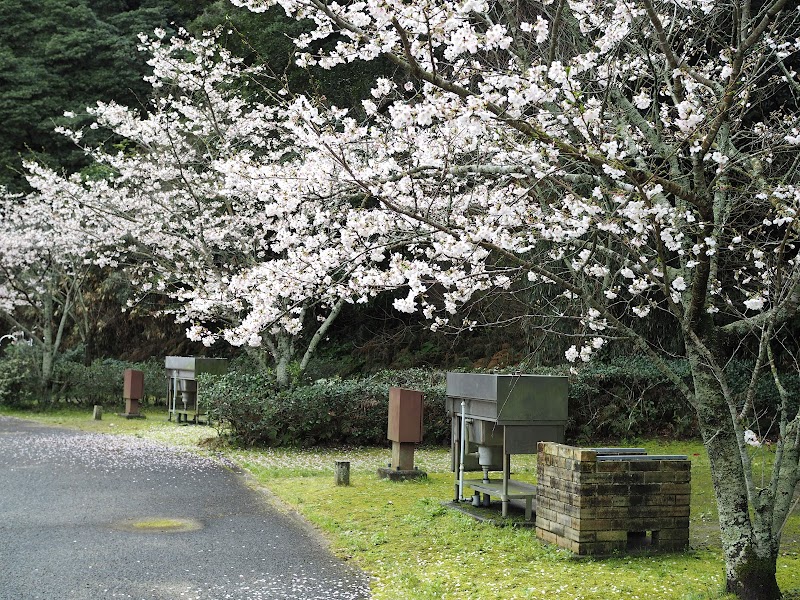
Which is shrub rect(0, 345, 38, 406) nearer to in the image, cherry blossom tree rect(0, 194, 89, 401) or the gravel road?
cherry blossom tree rect(0, 194, 89, 401)

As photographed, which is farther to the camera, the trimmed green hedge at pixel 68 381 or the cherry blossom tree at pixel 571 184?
the trimmed green hedge at pixel 68 381

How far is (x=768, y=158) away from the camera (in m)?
6.80

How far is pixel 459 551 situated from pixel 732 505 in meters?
2.02

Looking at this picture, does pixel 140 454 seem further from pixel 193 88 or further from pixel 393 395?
pixel 193 88

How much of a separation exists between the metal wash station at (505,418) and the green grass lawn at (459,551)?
429 millimetres

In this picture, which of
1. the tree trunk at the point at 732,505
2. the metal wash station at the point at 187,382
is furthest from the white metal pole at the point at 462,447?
the metal wash station at the point at 187,382

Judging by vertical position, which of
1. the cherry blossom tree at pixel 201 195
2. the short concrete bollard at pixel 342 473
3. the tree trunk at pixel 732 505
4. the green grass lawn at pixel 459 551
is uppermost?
the cherry blossom tree at pixel 201 195

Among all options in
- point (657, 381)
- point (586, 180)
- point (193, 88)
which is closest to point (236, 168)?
point (586, 180)

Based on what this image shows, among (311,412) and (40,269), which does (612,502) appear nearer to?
(311,412)

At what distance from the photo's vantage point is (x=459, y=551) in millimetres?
5980

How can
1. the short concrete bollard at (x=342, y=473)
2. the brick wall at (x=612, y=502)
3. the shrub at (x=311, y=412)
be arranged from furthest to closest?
1. the shrub at (x=311, y=412)
2. the short concrete bollard at (x=342, y=473)
3. the brick wall at (x=612, y=502)

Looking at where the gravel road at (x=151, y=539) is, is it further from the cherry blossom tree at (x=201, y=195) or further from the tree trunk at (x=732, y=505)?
the cherry blossom tree at (x=201, y=195)

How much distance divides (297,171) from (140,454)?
21.0 ft

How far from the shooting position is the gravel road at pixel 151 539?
16.8ft
